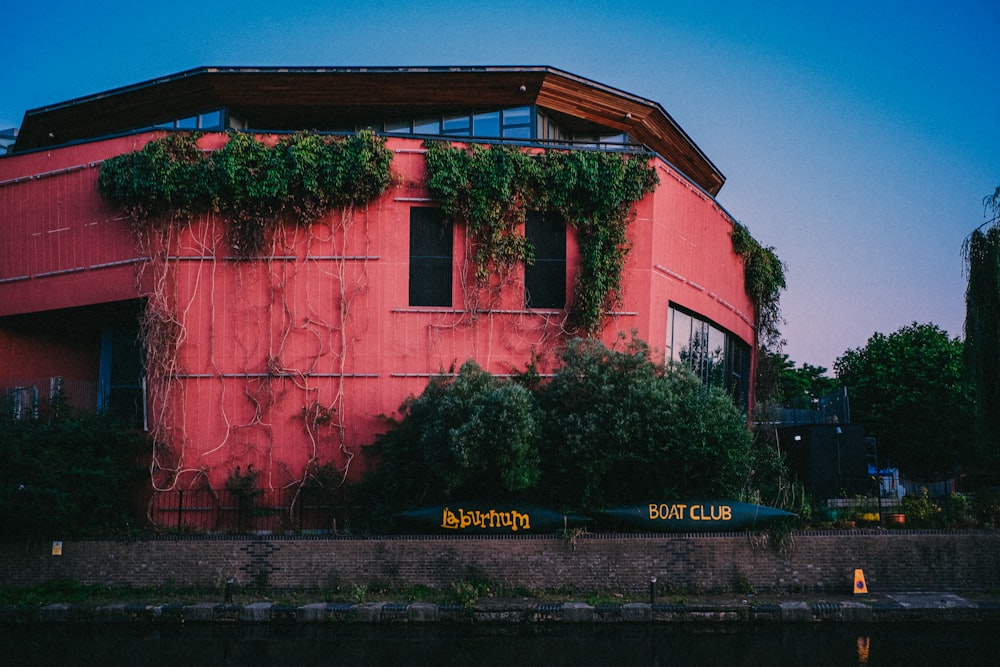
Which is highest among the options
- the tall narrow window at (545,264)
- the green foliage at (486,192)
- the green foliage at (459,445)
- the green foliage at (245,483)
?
the green foliage at (486,192)

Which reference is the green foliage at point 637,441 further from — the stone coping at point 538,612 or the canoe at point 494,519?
the stone coping at point 538,612

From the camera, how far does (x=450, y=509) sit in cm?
2000

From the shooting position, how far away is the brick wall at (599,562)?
766 inches

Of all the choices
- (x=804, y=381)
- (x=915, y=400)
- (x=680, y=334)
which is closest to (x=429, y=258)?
(x=680, y=334)

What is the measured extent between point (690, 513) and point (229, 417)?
39.1 feet

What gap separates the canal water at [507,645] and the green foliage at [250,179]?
10737 mm

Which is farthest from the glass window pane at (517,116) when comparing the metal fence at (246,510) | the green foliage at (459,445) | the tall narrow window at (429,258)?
the metal fence at (246,510)

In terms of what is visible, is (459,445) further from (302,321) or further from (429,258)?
(302,321)

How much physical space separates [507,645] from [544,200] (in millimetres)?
12314

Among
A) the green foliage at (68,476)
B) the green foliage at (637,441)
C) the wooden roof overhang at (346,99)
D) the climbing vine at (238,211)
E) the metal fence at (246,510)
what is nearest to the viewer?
the green foliage at (68,476)

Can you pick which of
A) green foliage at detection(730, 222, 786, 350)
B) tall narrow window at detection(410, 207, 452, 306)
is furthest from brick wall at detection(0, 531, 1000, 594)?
green foliage at detection(730, 222, 786, 350)

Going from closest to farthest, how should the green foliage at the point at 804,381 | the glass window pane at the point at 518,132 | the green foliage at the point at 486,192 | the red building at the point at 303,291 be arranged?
the red building at the point at 303,291 < the green foliage at the point at 486,192 < the glass window pane at the point at 518,132 < the green foliage at the point at 804,381

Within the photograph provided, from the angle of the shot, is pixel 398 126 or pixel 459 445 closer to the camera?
pixel 459 445

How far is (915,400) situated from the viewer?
46.6 meters
